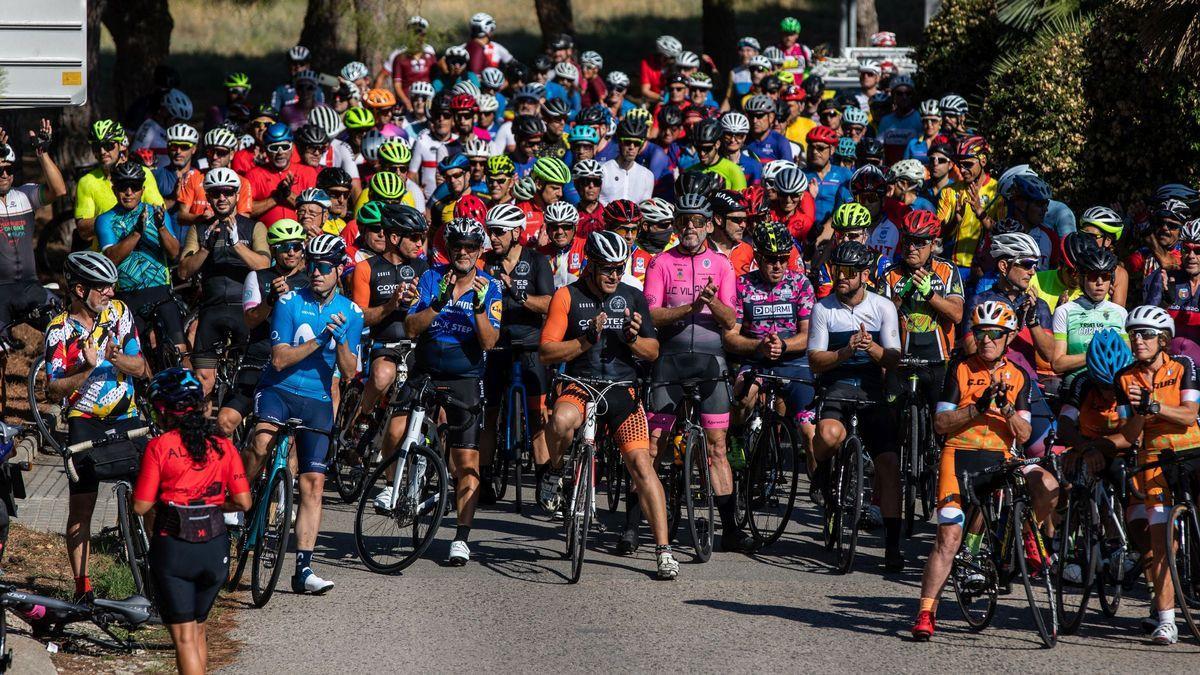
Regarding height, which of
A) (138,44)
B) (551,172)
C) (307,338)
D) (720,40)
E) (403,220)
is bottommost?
(307,338)

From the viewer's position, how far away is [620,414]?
35.3 feet

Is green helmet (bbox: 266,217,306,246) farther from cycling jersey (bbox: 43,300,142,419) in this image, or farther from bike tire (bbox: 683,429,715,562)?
bike tire (bbox: 683,429,715,562)

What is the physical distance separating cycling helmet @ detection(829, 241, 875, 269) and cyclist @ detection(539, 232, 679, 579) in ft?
4.54

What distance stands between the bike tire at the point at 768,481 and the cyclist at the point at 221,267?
443 centimetres

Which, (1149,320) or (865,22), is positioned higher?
(865,22)

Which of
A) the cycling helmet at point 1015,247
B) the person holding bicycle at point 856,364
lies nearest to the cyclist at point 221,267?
the person holding bicycle at point 856,364

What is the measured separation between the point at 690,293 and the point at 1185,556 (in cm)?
382

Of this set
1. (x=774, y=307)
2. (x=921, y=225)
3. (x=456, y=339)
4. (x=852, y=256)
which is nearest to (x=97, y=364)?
(x=456, y=339)

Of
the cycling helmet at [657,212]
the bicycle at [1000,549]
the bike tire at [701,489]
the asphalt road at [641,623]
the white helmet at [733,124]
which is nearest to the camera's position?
the asphalt road at [641,623]

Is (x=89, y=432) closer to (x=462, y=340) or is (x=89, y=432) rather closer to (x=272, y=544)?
(x=272, y=544)

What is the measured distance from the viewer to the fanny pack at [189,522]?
7.85 metres

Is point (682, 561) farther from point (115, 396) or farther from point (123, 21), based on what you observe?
point (123, 21)

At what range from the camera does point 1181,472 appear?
9.53m

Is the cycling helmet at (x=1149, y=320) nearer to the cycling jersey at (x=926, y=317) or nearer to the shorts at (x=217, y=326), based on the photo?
the cycling jersey at (x=926, y=317)
